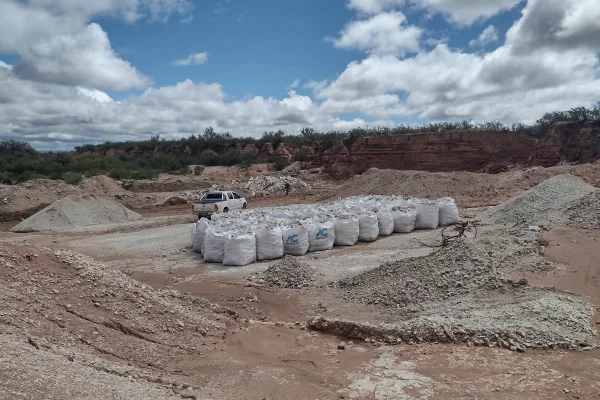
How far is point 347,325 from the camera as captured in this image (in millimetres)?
6348

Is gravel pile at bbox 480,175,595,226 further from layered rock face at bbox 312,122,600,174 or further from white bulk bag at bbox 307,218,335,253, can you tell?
layered rock face at bbox 312,122,600,174

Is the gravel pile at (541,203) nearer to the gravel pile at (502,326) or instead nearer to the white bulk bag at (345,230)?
the white bulk bag at (345,230)

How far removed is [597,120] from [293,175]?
20.7 m

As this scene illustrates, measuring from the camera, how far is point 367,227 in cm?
1323

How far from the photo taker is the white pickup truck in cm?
1855

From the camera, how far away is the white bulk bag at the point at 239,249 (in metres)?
10.9

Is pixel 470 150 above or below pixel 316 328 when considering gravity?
above

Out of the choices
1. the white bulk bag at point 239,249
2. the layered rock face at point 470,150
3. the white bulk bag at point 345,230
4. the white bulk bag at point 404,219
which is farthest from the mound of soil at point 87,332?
the layered rock face at point 470,150

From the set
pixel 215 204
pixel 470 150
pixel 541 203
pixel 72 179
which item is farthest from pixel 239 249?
pixel 470 150

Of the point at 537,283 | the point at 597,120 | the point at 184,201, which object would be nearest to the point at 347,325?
the point at 537,283

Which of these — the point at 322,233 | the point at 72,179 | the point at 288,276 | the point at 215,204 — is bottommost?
the point at 288,276

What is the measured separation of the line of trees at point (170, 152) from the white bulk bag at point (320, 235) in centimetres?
2182

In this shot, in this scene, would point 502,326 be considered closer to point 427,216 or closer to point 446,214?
point 427,216

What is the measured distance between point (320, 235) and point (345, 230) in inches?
35.1
